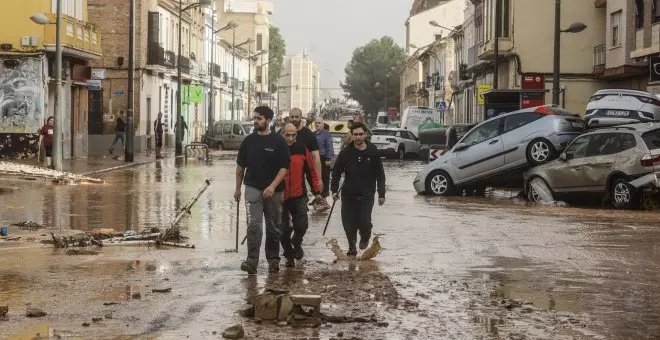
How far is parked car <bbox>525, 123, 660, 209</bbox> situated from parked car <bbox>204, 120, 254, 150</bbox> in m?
40.7

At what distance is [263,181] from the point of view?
497 inches

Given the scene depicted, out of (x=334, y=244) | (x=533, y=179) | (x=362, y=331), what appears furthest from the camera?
(x=533, y=179)

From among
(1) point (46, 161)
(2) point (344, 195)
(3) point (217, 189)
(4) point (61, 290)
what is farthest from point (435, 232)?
(1) point (46, 161)

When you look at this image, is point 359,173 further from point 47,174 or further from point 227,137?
point 227,137

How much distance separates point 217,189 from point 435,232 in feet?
35.6

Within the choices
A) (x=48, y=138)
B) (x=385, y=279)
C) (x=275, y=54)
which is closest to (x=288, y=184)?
(x=385, y=279)

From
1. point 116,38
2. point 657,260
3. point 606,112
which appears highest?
point 116,38

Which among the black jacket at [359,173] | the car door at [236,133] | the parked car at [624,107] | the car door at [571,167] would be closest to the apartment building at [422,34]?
the car door at [236,133]

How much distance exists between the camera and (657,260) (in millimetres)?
14422

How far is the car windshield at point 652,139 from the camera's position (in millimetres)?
22188

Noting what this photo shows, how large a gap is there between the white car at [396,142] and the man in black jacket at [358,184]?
38.0 meters

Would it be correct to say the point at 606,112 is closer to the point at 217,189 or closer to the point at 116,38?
the point at 217,189

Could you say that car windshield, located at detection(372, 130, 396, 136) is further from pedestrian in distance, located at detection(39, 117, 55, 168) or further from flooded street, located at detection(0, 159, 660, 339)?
flooded street, located at detection(0, 159, 660, 339)

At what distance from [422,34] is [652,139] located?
105603 mm
